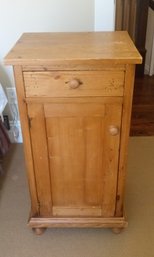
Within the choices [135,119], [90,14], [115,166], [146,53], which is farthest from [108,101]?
[146,53]

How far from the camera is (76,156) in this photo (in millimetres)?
1210

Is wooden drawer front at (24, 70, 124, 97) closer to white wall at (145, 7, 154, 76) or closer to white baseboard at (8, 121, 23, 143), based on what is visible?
white baseboard at (8, 121, 23, 143)

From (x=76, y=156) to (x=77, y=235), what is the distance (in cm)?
45

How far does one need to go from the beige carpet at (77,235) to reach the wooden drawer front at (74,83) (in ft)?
2.41

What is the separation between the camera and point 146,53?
11.7ft

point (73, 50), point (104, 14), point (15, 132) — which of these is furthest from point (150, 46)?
point (73, 50)

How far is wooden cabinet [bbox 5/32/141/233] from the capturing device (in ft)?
3.37

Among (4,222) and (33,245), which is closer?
(33,245)

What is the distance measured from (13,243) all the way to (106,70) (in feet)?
3.05

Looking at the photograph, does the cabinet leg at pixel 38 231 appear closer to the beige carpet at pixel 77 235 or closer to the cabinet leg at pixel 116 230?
the beige carpet at pixel 77 235

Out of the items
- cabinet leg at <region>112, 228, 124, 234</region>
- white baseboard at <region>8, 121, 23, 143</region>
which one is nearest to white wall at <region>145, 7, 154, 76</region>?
white baseboard at <region>8, 121, 23, 143</region>

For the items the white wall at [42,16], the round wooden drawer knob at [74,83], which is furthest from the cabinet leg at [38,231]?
the white wall at [42,16]

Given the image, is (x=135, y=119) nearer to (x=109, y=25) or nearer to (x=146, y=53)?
(x=109, y=25)

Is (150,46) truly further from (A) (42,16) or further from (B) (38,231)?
(B) (38,231)
